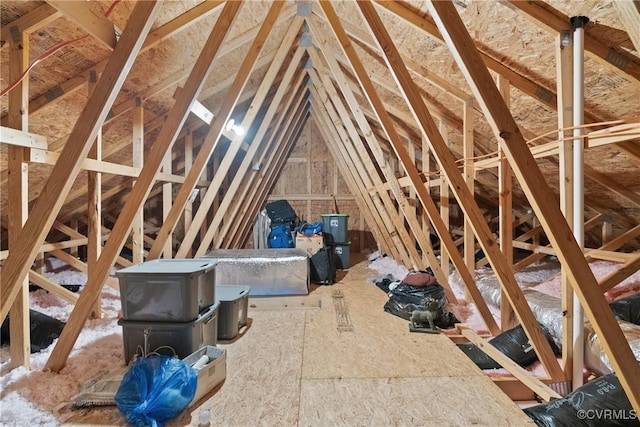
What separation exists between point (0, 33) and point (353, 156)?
346 cm

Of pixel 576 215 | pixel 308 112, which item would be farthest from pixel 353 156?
pixel 576 215

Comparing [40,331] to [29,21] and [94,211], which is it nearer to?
[94,211]

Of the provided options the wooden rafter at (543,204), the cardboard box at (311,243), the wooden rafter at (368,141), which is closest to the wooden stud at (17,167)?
the wooden rafter at (543,204)

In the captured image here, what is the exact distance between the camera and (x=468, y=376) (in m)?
1.76

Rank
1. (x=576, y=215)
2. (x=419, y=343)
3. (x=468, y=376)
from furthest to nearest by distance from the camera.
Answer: (x=419, y=343) → (x=468, y=376) → (x=576, y=215)

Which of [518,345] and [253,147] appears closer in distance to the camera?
[518,345]

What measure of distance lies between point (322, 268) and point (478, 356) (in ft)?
7.13

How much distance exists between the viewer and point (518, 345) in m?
2.08

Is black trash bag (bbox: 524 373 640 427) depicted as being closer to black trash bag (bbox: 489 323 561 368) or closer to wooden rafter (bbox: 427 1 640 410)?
wooden rafter (bbox: 427 1 640 410)

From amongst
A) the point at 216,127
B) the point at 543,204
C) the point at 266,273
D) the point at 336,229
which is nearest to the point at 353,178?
the point at 336,229

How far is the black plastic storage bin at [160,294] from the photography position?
1774mm

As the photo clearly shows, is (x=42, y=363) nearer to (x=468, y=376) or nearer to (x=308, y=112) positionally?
(x=468, y=376)

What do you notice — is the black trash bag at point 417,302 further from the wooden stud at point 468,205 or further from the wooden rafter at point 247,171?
the wooden rafter at point 247,171

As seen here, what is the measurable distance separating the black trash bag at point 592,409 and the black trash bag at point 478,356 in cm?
62
